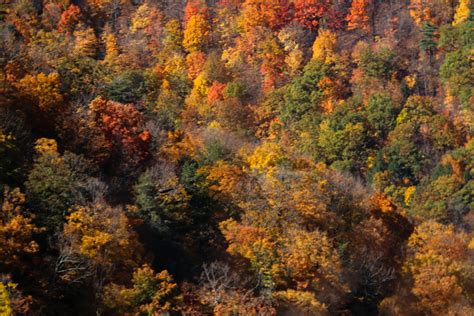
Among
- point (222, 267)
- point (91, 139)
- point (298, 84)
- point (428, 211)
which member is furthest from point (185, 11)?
point (222, 267)

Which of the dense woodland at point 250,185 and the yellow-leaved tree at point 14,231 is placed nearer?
the yellow-leaved tree at point 14,231

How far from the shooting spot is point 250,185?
58812mm

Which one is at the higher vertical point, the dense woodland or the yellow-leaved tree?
the yellow-leaved tree

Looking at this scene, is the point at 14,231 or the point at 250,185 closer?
the point at 14,231

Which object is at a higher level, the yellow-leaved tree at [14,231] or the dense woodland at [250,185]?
the yellow-leaved tree at [14,231]

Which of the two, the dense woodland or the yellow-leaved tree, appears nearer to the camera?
the yellow-leaved tree

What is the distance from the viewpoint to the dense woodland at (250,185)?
45344 mm

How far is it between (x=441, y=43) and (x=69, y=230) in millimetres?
82783

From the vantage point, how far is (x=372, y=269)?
57.8m

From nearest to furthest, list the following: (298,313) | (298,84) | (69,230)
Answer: (69,230)
(298,313)
(298,84)

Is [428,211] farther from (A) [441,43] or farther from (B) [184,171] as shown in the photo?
(B) [184,171]

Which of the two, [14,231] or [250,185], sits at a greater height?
[14,231]

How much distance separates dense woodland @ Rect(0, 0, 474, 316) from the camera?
149 feet

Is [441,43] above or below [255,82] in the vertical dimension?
above
